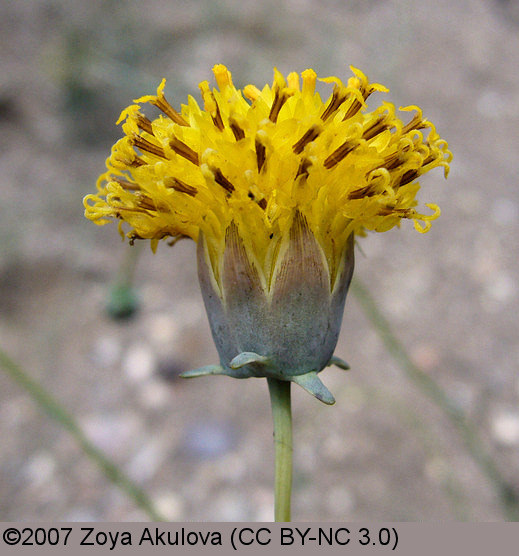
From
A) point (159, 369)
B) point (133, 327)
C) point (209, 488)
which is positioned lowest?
point (209, 488)

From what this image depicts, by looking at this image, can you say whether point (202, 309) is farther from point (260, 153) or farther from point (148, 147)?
point (260, 153)

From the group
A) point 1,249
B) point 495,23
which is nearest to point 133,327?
point 1,249

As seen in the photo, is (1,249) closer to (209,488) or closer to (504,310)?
(209,488)

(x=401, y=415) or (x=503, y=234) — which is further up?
(x=503, y=234)

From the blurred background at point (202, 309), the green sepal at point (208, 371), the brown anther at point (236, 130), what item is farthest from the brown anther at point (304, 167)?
the blurred background at point (202, 309)

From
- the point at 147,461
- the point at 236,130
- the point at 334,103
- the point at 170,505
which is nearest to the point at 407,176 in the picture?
the point at 334,103

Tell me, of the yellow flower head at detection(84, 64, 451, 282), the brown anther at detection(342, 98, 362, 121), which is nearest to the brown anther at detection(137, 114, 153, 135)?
the yellow flower head at detection(84, 64, 451, 282)
